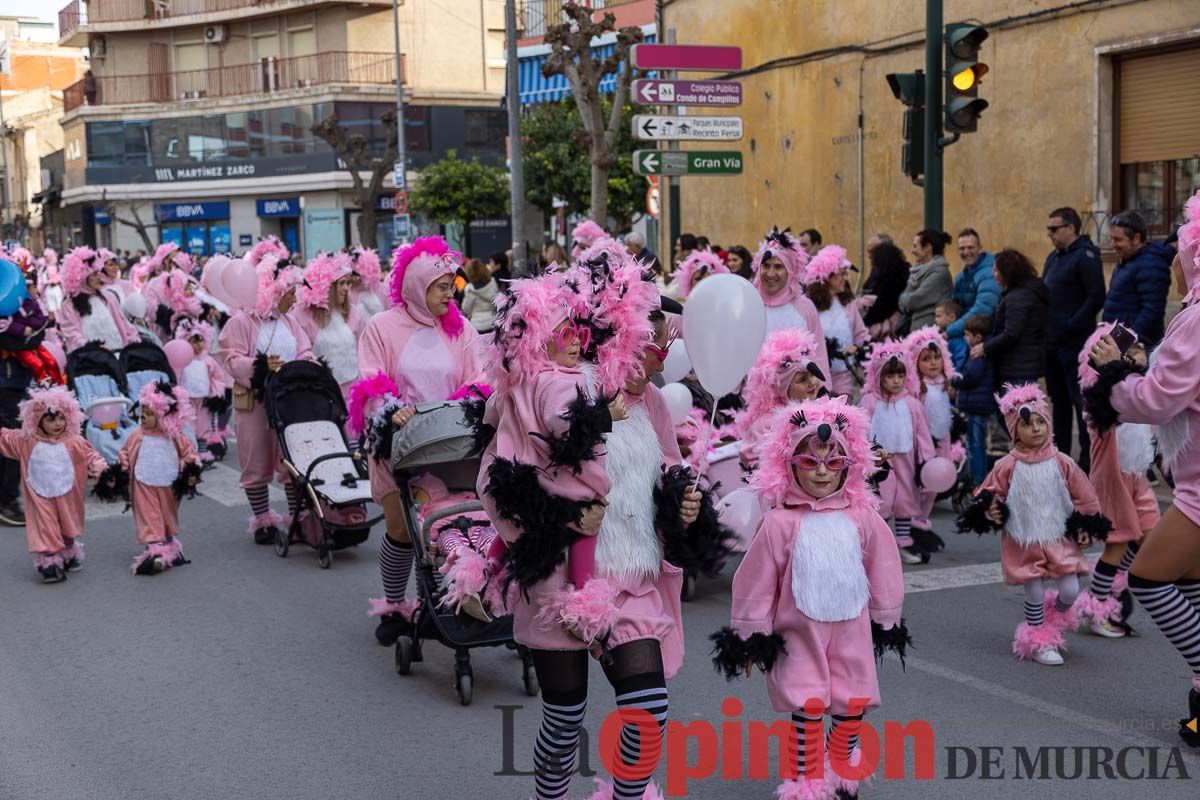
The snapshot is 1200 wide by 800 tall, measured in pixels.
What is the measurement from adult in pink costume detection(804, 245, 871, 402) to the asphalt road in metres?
1.51

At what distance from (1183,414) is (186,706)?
4.40 m

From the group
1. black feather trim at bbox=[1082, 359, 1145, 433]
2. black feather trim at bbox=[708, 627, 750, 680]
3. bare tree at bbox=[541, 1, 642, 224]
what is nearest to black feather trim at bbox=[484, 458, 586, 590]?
black feather trim at bbox=[708, 627, 750, 680]

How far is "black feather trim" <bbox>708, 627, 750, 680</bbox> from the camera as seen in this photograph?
4512mm

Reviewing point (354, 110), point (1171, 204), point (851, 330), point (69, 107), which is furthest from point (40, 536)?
point (69, 107)

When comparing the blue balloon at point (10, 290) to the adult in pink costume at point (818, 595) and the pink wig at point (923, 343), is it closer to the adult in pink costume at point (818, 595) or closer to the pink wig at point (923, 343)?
the pink wig at point (923, 343)

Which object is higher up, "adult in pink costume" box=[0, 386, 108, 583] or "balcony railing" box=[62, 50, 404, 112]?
"balcony railing" box=[62, 50, 404, 112]

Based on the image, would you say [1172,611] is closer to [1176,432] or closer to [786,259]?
[1176,432]

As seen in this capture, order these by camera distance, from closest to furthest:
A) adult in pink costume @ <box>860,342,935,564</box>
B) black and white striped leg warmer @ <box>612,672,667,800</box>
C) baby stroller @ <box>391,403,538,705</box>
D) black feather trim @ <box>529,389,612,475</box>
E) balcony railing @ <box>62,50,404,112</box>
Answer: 1. black feather trim @ <box>529,389,612,475</box>
2. black and white striped leg warmer @ <box>612,672,667,800</box>
3. baby stroller @ <box>391,403,538,705</box>
4. adult in pink costume @ <box>860,342,935,564</box>
5. balcony railing @ <box>62,50,404,112</box>

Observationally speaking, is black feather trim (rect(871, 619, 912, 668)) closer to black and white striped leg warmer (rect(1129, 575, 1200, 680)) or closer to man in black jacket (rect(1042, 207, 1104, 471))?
black and white striped leg warmer (rect(1129, 575, 1200, 680))

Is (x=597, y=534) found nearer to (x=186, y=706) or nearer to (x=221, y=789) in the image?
(x=221, y=789)

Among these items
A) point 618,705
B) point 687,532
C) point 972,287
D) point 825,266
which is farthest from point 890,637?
point 972,287

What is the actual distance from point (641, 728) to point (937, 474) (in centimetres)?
445

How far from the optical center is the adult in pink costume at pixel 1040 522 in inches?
253

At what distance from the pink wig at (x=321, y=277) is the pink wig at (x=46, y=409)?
1724 millimetres
